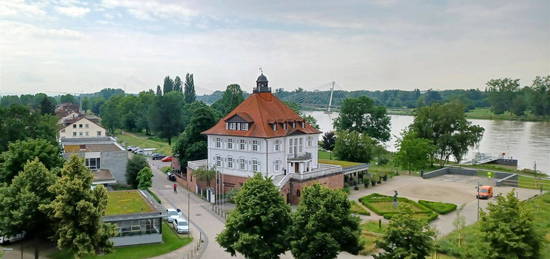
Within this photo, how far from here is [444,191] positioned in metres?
47.2

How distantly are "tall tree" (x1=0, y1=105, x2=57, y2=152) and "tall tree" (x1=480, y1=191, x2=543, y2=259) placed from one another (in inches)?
1549

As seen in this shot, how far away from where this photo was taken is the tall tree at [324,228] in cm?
2202

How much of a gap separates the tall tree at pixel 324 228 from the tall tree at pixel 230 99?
54.4 m

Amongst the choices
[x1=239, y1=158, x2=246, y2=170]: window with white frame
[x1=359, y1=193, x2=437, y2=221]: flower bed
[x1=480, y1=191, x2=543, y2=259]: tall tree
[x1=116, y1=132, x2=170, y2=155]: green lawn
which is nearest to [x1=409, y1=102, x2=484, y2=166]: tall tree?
[x1=359, y1=193, x2=437, y2=221]: flower bed

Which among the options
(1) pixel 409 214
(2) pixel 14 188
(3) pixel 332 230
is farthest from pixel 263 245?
(2) pixel 14 188

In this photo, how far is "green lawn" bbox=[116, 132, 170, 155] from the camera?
78225 mm

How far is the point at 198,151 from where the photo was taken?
52.2 m

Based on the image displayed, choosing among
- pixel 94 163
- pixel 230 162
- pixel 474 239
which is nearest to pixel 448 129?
pixel 230 162

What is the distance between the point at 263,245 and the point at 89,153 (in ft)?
95.1

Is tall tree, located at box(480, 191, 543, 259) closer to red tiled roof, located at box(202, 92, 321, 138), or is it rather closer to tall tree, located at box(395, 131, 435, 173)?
red tiled roof, located at box(202, 92, 321, 138)

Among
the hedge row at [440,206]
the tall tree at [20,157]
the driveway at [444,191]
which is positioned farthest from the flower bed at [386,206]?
the tall tree at [20,157]

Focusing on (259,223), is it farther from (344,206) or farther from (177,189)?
(177,189)

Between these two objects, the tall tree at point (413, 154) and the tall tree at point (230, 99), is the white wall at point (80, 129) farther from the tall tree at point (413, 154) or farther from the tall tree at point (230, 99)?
the tall tree at point (413, 154)

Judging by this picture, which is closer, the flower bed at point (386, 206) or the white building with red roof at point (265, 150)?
the flower bed at point (386, 206)
